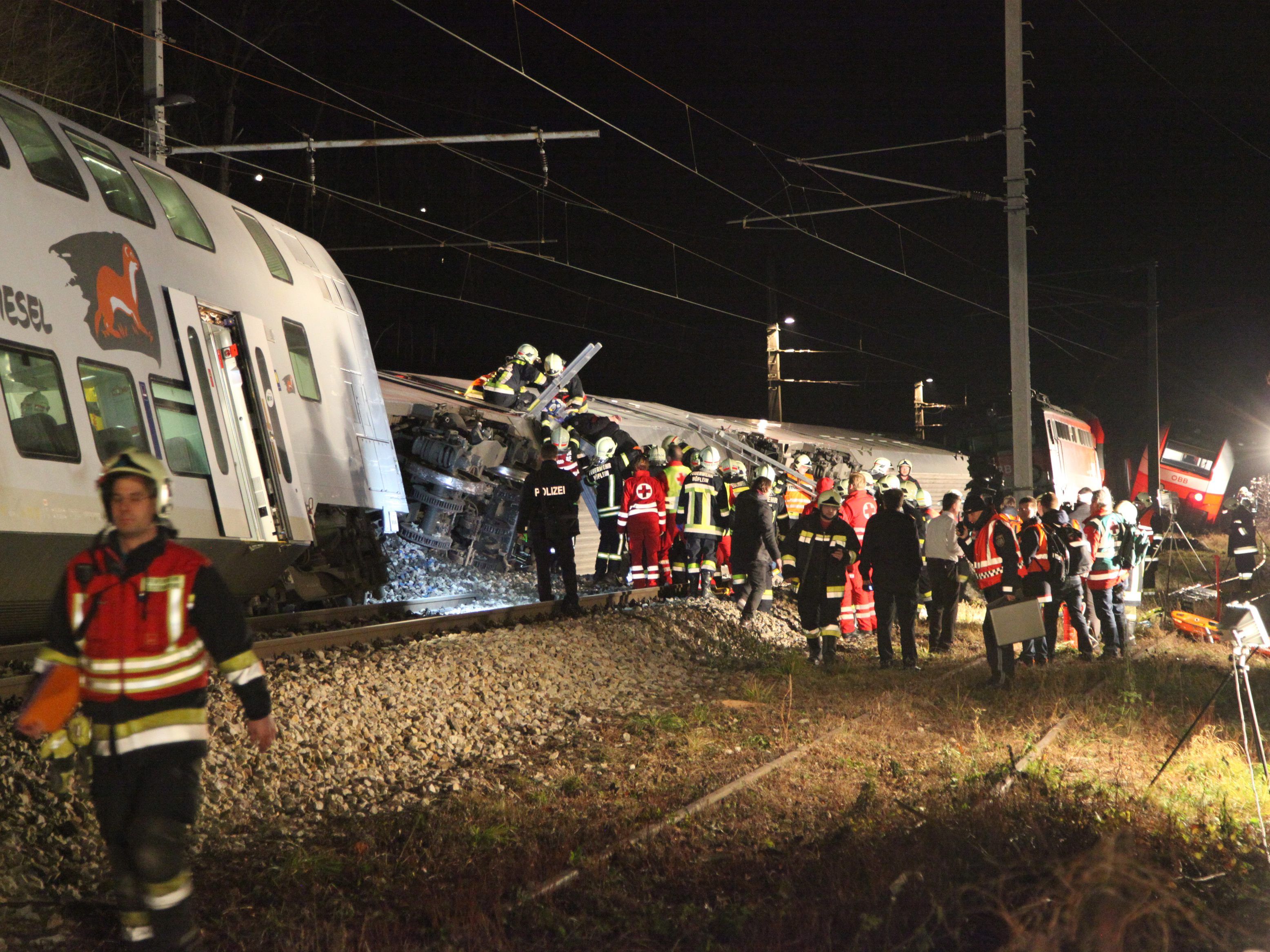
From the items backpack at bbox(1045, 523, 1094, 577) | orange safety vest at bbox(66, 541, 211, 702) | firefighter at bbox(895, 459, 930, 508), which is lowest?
backpack at bbox(1045, 523, 1094, 577)

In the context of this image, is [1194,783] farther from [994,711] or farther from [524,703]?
[524,703]

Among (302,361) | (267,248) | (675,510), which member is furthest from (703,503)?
(267,248)

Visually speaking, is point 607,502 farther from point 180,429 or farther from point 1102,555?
point 180,429

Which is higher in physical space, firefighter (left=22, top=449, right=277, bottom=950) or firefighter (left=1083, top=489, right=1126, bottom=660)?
firefighter (left=22, top=449, right=277, bottom=950)

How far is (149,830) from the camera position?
3543 mm

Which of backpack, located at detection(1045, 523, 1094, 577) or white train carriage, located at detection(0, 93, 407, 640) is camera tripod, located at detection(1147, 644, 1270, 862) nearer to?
backpack, located at detection(1045, 523, 1094, 577)

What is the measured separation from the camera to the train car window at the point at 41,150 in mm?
7961

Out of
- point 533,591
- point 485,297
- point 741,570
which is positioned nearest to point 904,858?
point 741,570

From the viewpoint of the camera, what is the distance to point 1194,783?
281 inches

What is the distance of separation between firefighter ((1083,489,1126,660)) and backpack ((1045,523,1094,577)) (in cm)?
19

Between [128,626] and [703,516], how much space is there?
10.9 meters

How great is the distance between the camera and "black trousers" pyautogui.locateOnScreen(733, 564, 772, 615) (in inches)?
520

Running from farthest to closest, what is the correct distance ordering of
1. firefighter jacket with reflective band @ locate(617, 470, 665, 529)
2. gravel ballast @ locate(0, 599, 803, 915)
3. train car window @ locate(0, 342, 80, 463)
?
firefighter jacket with reflective band @ locate(617, 470, 665, 529) < train car window @ locate(0, 342, 80, 463) < gravel ballast @ locate(0, 599, 803, 915)

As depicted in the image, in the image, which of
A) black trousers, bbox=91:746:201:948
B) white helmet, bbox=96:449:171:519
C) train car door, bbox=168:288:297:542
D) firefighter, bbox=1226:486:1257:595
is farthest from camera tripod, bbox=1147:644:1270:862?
firefighter, bbox=1226:486:1257:595
